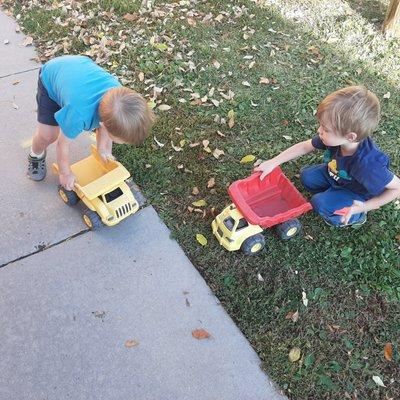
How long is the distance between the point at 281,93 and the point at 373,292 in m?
2.06

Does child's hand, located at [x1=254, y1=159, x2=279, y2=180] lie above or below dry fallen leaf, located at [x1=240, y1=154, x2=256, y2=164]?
above

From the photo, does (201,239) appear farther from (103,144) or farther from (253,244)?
(103,144)

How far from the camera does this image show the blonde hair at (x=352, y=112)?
2484 millimetres

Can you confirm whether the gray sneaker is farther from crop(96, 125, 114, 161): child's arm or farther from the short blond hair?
the short blond hair

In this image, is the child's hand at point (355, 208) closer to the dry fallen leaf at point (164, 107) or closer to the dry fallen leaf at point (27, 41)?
the dry fallen leaf at point (164, 107)

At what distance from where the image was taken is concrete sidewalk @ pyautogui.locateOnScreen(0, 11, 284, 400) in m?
2.40

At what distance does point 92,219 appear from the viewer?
2.93 m

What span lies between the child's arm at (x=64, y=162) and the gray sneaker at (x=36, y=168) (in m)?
0.42

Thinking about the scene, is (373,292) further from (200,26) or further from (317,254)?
(200,26)

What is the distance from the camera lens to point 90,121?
2561 mm

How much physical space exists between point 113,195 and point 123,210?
0.46 ft

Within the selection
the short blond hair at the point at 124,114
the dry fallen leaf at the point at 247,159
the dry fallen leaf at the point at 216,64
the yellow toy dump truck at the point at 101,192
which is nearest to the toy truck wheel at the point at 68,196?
the yellow toy dump truck at the point at 101,192

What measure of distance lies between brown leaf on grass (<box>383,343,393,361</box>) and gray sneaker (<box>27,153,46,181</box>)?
2.55 metres

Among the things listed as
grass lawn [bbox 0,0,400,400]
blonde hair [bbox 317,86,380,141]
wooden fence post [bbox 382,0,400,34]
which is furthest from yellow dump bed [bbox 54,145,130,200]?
wooden fence post [bbox 382,0,400,34]
